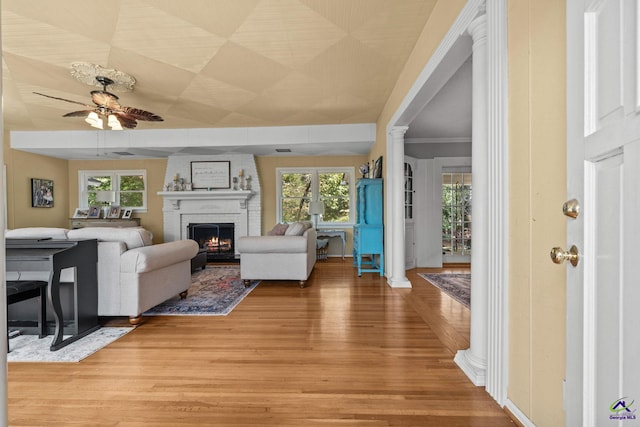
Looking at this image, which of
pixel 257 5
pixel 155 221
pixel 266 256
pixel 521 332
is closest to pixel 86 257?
pixel 266 256

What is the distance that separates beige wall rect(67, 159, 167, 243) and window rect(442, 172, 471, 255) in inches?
242

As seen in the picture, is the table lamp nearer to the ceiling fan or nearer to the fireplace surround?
the fireplace surround

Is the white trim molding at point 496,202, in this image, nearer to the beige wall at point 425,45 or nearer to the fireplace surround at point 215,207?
the beige wall at point 425,45

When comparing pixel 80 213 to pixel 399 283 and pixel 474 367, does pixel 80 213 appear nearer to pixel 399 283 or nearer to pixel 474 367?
pixel 399 283

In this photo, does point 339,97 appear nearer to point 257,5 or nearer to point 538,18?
point 257,5

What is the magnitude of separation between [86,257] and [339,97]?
332 cm

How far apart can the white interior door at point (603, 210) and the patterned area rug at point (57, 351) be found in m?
2.73

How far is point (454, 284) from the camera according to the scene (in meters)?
4.08

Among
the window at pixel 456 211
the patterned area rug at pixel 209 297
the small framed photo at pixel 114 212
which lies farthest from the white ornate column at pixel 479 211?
the small framed photo at pixel 114 212

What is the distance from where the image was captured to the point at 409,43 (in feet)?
9.09

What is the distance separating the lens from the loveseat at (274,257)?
12.7ft

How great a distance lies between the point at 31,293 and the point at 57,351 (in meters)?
0.48

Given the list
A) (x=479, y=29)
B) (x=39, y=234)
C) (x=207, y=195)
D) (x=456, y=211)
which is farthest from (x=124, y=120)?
(x=456, y=211)

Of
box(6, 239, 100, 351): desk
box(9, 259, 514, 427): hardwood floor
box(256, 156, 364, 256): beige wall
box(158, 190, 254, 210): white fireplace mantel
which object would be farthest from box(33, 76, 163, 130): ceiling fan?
box(256, 156, 364, 256): beige wall
